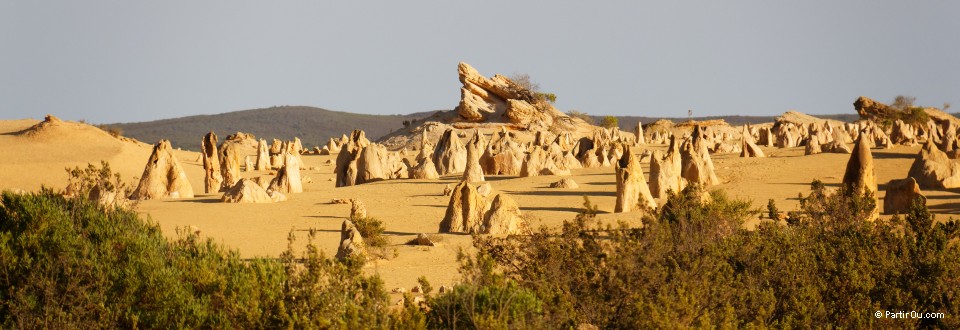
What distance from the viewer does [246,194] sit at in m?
23.0

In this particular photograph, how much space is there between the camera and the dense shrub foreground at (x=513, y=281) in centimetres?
965

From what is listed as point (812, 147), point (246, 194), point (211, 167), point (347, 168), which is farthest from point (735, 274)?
point (812, 147)

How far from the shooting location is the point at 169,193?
80.7 ft

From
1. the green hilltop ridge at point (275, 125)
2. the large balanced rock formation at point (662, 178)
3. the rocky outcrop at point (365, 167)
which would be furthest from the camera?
the green hilltop ridge at point (275, 125)

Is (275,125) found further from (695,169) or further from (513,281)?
(513,281)

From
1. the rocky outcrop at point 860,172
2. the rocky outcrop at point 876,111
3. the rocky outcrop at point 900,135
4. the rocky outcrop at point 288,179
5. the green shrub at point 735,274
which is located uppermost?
the rocky outcrop at point 876,111

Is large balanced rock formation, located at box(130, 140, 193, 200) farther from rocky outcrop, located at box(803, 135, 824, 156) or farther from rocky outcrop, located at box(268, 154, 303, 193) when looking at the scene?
rocky outcrop, located at box(803, 135, 824, 156)

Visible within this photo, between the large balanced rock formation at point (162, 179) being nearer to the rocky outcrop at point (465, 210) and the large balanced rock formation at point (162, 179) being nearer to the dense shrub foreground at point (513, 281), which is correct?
the rocky outcrop at point (465, 210)

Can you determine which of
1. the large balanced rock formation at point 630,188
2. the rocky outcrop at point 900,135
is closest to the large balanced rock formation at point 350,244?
the large balanced rock formation at point 630,188

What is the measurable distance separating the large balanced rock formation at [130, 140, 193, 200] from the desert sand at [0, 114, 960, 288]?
1.58 feet

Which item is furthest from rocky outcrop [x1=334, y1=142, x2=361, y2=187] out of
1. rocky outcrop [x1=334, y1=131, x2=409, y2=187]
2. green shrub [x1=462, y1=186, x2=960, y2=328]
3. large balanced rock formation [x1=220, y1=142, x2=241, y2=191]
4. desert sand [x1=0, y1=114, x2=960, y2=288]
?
green shrub [x1=462, y1=186, x2=960, y2=328]

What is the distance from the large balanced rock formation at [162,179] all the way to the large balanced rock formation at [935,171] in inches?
641

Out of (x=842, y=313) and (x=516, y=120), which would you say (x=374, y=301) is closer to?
(x=842, y=313)

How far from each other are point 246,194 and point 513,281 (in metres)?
13.1
